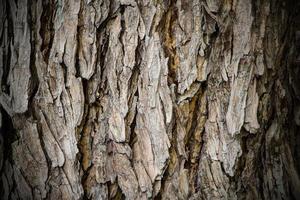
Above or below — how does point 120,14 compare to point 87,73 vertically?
above

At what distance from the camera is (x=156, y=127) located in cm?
80

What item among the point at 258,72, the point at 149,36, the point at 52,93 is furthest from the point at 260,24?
the point at 52,93

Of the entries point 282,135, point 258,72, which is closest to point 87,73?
point 258,72

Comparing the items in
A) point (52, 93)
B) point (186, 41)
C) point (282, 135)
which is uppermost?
point (186, 41)

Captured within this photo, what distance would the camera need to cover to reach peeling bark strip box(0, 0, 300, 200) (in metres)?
0.78

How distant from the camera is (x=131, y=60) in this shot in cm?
79

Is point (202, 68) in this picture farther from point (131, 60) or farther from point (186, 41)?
point (131, 60)

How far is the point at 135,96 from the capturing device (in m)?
0.80

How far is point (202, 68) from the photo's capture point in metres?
0.82

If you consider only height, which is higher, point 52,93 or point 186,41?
point 186,41

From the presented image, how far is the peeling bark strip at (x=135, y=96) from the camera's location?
0.78 m

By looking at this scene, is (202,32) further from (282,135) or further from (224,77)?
(282,135)

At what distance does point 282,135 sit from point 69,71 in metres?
0.63

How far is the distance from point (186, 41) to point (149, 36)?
102mm
